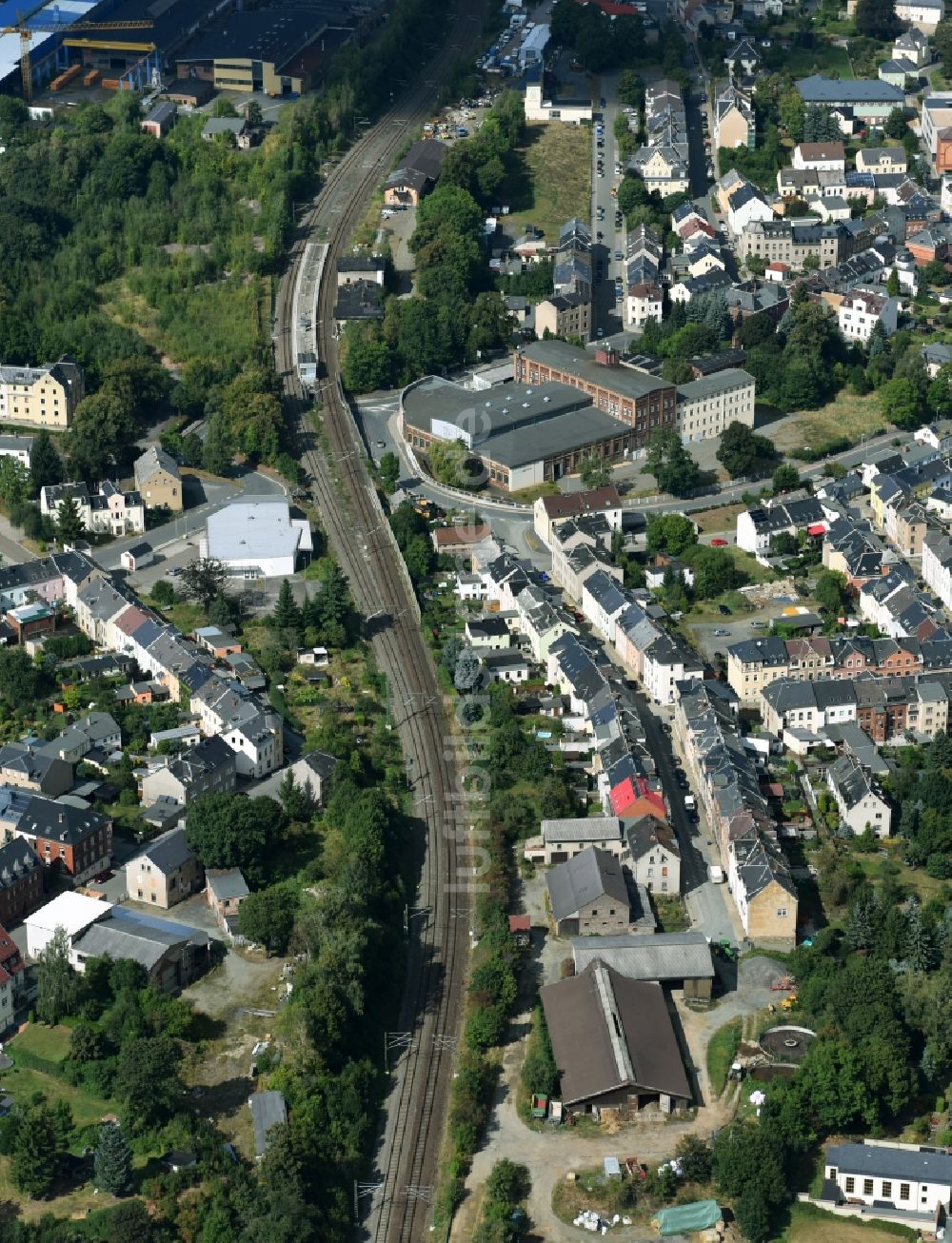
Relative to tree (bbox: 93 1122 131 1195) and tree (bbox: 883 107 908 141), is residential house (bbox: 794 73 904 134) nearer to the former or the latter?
tree (bbox: 883 107 908 141)

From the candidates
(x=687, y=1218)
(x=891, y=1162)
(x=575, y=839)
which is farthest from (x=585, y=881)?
(x=891, y=1162)

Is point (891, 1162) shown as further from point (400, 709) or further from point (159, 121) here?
point (159, 121)

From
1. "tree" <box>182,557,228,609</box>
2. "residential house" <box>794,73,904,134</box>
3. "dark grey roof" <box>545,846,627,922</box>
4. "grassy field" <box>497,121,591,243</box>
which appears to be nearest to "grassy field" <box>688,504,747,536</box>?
"tree" <box>182,557,228,609</box>

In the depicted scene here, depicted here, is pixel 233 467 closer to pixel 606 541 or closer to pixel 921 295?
pixel 606 541

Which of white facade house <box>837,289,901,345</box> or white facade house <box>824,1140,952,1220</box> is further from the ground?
white facade house <box>837,289,901,345</box>

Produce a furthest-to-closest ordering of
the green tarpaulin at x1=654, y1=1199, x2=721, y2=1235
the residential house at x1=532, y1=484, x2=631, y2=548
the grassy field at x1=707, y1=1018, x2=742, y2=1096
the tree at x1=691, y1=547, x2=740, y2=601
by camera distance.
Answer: the residential house at x1=532, y1=484, x2=631, y2=548 < the tree at x1=691, y1=547, x2=740, y2=601 < the grassy field at x1=707, y1=1018, x2=742, y2=1096 < the green tarpaulin at x1=654, y1=1199, x2=721, y2=1235

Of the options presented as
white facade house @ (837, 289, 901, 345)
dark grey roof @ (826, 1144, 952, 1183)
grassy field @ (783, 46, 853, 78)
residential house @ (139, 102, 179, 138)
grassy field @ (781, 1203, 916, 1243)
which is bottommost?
grassy field @ (781, 1203, 916, 1243)

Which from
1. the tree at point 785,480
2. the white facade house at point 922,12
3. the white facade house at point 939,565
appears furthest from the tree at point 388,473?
the white facade house at point 922,12

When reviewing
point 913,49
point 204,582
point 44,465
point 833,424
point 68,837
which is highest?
point 913,49
